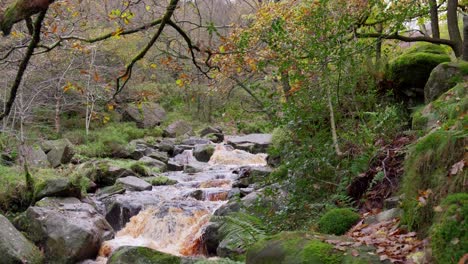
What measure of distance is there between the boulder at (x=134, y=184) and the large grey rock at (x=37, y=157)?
3085 mm

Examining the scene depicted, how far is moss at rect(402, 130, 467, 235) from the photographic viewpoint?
412 centimetres

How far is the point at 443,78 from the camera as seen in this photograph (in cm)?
764

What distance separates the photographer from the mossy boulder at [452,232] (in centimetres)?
321

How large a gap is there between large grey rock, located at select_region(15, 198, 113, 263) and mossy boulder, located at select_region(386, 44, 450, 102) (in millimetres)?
7193

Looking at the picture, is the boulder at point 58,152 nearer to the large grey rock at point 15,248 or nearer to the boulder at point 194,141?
the boulder at point 194,141

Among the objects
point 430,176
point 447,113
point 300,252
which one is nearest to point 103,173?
point 447,113

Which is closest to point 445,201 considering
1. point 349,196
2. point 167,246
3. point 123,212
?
point 349,196

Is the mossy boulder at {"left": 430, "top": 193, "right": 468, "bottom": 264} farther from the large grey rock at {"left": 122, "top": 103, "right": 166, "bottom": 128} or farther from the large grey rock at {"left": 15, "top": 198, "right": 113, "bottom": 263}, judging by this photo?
the large grey rock at {"left": 122, "top": 103, "right": 166, "bottom": 128}

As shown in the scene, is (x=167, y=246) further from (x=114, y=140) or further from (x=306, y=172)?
(x=114, y=140)

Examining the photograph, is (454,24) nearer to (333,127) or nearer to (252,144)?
(333,127)

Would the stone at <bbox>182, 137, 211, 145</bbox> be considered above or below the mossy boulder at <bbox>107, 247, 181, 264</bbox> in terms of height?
above

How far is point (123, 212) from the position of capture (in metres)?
12.0

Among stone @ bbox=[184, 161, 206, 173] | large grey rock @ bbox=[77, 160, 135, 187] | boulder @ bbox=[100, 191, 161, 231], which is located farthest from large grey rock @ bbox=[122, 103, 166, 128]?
boulder @ bbox=[100, 191, 161, 231]

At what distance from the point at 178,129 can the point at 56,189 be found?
14.9 metres
